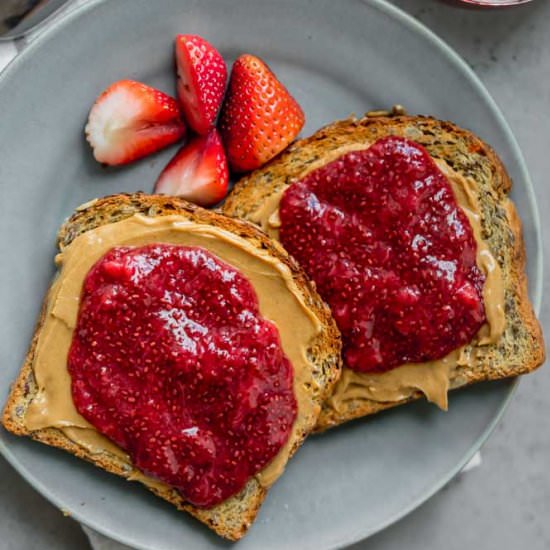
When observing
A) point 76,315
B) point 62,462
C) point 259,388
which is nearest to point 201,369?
point 259,388

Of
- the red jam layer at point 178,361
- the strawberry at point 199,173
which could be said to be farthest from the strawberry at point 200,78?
the red jam layer at point 178,361

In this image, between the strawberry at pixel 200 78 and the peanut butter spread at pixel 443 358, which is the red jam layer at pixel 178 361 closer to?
the peanut butter spread at pixel 443 358

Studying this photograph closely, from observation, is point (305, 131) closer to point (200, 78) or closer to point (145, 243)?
point (200, 78)

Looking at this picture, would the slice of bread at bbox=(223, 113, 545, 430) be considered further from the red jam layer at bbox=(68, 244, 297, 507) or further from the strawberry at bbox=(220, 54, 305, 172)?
the red jam layer at bbox=(68, 244, 297, 507)

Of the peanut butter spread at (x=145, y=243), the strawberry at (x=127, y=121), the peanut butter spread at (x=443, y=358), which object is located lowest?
the peanut butter spread at (x=443, y=358)

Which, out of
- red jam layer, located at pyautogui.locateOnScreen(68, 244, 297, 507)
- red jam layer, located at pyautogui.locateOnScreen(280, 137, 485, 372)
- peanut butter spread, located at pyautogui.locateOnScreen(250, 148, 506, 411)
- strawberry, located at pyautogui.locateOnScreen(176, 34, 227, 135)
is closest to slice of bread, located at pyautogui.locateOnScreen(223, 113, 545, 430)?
peanut butter spread, located at pyautogui.locateOnScreen(250, 148, 506, 411)
